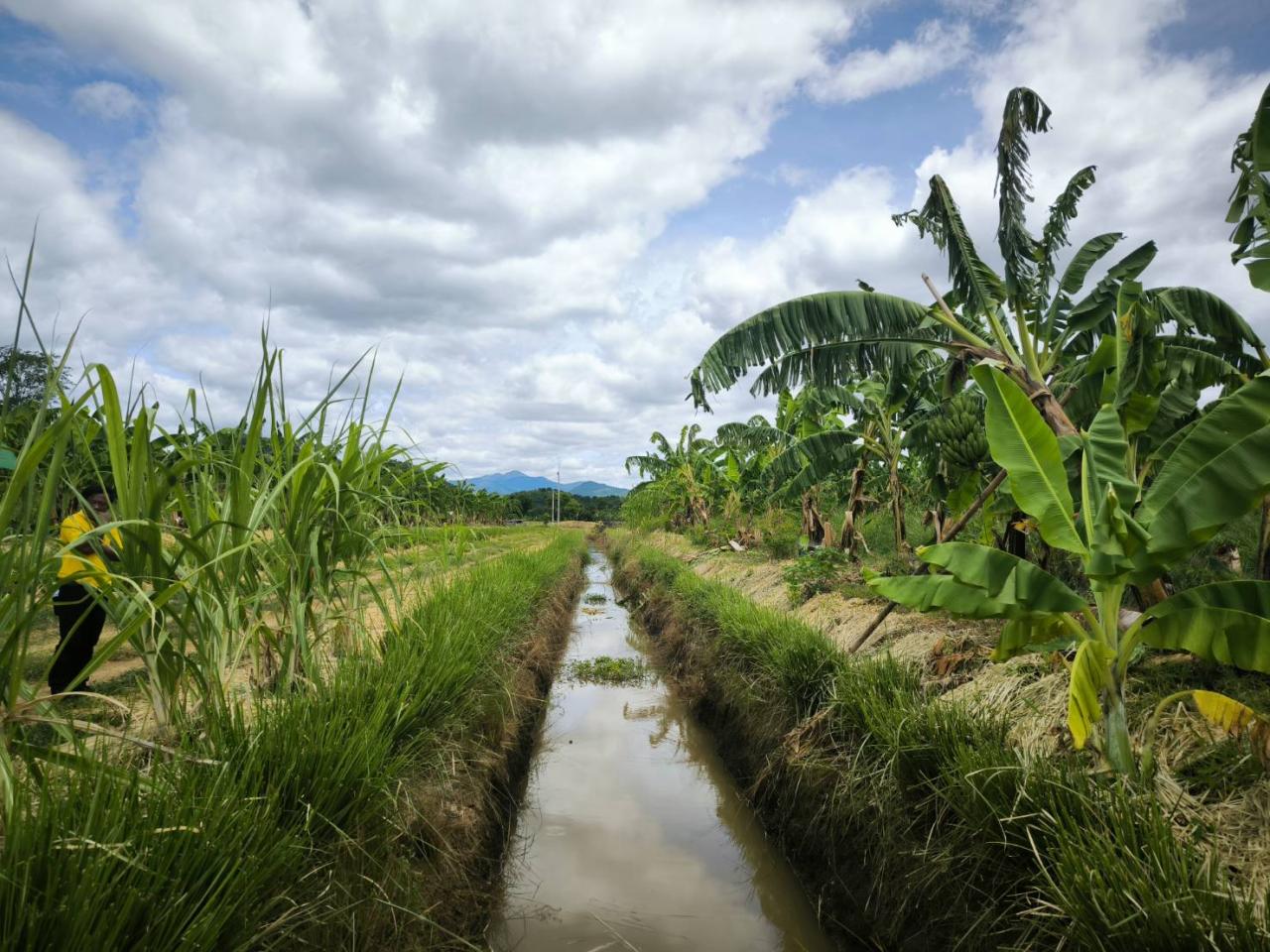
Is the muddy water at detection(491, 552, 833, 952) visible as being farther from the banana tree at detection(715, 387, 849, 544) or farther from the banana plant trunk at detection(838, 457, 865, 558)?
the banana tree at detection(715, 387, 849, 544)

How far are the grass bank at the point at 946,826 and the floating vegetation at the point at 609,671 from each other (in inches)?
110

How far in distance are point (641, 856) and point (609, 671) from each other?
13.2 feet

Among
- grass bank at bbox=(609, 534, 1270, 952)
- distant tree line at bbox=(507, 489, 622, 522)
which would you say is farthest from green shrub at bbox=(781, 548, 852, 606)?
distant tree line at bbox=(507, 489, 622, 522)

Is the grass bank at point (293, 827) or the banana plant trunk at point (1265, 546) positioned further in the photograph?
the banana plant trunk at point (1265, 546)

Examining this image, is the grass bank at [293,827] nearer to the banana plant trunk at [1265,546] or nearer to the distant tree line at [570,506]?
the banana plant trunk at [1265,546]

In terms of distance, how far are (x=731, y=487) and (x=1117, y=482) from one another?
45.5 feet

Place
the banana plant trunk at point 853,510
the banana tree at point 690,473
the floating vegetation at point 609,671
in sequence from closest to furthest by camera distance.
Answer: the floating vegetation at point 609,671 → the banana plant trunk at point 853,510 → the banana tree at point 690,473

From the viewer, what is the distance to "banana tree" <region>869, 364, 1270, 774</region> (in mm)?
2404

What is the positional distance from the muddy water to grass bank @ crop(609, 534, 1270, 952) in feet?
0.91

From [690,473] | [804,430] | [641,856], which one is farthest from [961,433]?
[690,473]

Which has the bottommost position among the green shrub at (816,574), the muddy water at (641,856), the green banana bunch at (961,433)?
the muddy water at (641,856)

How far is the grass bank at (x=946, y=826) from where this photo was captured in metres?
1.79

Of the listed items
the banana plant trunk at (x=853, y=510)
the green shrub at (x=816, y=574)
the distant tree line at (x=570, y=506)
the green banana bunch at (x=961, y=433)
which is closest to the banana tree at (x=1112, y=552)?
the green banana bunch at (x=961, y=433)

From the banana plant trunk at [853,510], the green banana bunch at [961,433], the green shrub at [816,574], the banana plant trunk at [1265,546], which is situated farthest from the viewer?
the banana plant trunk at [853,510]
